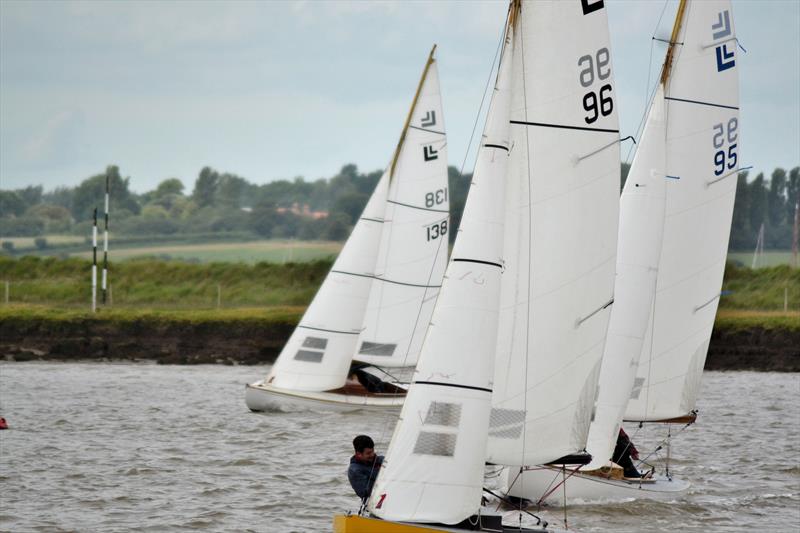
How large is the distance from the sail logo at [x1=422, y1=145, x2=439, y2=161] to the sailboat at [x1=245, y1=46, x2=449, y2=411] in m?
0.02

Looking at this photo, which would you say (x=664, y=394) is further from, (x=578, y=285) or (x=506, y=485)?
(x=578, y=285)

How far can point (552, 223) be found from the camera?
52.0 feet

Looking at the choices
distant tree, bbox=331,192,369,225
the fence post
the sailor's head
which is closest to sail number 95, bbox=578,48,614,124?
the sailor's head

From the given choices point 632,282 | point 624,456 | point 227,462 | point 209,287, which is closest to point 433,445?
point 632,282

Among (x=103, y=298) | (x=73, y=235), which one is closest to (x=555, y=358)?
(x=103, y=298)

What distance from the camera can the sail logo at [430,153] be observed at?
103 ft

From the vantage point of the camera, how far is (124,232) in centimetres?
9956

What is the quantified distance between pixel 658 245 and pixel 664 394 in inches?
119

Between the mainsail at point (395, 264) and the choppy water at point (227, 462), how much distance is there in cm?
165

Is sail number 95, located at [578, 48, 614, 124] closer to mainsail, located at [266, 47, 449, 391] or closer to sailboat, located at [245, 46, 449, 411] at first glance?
sailboat, located at [245, 46, 449, 411]

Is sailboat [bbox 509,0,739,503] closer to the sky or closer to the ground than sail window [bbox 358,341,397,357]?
closer to the sky

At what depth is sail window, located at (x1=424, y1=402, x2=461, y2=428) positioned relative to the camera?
14.6 meters

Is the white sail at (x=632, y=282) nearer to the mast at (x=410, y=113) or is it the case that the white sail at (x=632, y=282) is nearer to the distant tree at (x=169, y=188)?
the mast at (x=410, y=113)

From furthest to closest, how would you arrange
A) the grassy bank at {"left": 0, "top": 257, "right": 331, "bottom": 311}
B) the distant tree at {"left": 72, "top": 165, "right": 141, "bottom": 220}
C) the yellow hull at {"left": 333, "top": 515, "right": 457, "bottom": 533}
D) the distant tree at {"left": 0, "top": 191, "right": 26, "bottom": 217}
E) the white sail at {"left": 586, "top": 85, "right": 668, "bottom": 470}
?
the distant tree at {"left": 72, "top": 165, "right": 141, "bottom": 220} < the distant tree at {"left": 0, "top": 191, "right": 26, "bottom": 217} < the grassy bank at {"left": 0, "top": 257, "right": 331, "bottom": 311} < the white sail at {"left": 586, "top": 85, "right": 668, "bottom": 470} < the yellow hull at {"left": 333, "top": 515, "right": 457, "bottom": 533}
